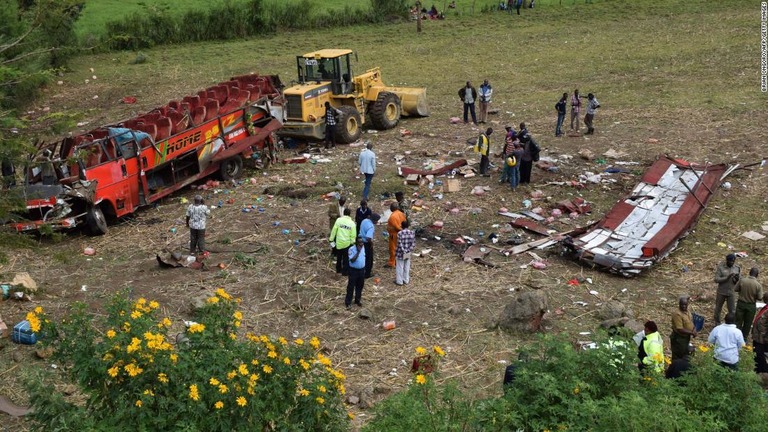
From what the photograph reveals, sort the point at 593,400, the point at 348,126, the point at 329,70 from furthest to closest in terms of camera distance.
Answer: the point at 329,70 < the point at 348,126 < the point at 593,400

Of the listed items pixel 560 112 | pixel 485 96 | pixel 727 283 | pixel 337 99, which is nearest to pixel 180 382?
pixel 727 283

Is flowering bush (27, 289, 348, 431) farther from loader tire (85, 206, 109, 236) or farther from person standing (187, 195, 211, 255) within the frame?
loader tire (85, 206, 109, 236)

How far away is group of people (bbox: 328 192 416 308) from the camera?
1070 centimetres

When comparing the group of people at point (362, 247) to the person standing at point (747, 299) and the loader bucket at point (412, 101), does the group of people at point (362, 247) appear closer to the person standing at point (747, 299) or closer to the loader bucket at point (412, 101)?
the person standing at point (747, 299)

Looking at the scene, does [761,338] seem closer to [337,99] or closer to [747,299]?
[747,299]

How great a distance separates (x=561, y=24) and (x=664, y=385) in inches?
1099

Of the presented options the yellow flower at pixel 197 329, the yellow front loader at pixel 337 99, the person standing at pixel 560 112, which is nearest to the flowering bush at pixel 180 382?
the yellow flower at pixel 197 329

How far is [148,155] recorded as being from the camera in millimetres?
14352

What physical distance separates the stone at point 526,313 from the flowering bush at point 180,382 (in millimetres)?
4033

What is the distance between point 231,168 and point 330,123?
2.68 m

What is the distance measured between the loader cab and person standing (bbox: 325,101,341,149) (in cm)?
83

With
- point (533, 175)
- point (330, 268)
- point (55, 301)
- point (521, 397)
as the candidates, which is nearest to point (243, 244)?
point (330, 268)

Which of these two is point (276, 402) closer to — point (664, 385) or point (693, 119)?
point (664, 385)

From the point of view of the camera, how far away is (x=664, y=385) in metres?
6.89
